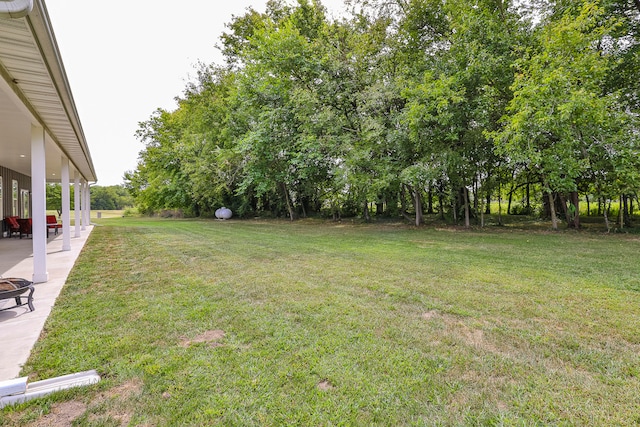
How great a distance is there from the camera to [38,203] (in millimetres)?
4867

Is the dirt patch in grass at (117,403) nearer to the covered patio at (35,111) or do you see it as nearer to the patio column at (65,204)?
the covered patio at (35,111)

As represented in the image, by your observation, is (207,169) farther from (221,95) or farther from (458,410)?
(458,410)

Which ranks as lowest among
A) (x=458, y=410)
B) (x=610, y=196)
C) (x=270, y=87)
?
(x=458, y=410)

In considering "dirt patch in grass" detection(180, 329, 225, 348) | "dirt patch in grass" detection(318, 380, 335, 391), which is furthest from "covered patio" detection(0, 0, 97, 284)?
"dirt patch in grass" detection(318, 380, 335, 391)

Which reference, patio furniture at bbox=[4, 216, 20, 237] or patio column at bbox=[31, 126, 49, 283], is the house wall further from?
patio column at bbox=[31, 126, 49, 283]

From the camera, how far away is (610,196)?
10.1m

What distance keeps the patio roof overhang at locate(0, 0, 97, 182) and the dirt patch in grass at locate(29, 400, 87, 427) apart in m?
Result: 2.47

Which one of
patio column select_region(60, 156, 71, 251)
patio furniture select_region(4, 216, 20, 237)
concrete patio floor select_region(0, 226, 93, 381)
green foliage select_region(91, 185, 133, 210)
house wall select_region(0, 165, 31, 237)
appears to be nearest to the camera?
concrete patio floor select_region(0, 226, 93, 381)

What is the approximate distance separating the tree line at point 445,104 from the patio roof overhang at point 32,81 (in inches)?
355

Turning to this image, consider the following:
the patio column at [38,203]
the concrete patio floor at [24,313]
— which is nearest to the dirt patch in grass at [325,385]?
the concrete patio floor at [24,313]

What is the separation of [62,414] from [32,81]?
373 centimetres

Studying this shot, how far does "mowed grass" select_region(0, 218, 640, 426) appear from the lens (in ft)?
6.55

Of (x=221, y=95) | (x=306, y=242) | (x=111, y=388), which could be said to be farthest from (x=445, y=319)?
(x=221, y=95)

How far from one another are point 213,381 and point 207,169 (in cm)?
1814
